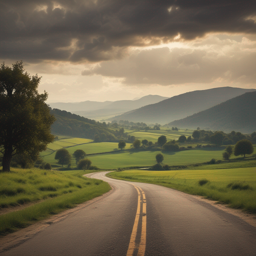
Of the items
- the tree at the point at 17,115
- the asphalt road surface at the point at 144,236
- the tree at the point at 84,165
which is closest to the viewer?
the asphalt road surface at the point at 144,236

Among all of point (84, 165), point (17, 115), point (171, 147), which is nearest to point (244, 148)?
point (171, 147)

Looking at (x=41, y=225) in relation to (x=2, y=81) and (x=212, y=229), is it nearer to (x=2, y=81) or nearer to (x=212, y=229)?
Result: (x=212, y=229)

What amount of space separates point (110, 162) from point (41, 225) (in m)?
109

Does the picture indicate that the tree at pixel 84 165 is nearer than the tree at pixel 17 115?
No

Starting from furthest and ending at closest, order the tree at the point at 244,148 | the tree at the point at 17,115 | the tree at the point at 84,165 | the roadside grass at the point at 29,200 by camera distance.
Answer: the tree at the point at 84,165 < the tree at the point at 244,148 < the tree at the point at 17,115 < the roadside grass at the point at 29,200

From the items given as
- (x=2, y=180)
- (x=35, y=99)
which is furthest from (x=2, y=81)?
(x=2, y=180)

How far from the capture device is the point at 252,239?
6789mm

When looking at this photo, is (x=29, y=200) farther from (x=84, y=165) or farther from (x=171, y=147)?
(x=171, y=147)

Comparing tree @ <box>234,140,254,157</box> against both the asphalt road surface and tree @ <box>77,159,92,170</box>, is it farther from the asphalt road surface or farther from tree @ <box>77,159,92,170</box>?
the asphalt road surface

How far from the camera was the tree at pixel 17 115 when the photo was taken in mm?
24203

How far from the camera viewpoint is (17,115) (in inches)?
939

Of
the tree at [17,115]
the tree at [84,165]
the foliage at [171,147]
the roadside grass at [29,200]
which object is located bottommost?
the tree at [84,165]

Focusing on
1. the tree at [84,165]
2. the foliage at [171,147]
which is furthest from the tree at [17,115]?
the foliage at [171,147]

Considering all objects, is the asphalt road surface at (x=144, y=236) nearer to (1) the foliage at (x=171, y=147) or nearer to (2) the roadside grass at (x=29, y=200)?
(2) the roadside grass at (x=29, y=200)
